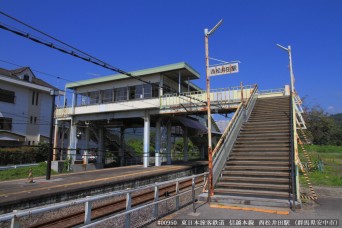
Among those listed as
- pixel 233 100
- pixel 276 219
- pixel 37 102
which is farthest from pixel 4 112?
pixel 276 219

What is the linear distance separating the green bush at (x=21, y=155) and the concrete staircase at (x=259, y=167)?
843 inches

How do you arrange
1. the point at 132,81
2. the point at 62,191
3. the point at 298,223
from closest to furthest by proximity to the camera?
the point at 298,223
the point at 62,191
the point at 132,81

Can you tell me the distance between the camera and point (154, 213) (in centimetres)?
767

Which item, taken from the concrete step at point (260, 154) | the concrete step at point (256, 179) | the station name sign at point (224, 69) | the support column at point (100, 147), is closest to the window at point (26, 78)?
the support column at point (100, 147)

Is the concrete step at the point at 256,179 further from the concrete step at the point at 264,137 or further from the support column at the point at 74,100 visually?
the support column at the point at 74,100

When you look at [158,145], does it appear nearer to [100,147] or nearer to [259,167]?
[100,147]

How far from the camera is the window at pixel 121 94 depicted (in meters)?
30.0

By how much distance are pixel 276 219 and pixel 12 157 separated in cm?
2884

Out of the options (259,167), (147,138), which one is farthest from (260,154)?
(147,138)

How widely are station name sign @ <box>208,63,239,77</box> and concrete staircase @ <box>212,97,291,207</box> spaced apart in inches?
144

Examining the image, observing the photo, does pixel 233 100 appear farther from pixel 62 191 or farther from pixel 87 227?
pixel 87 227

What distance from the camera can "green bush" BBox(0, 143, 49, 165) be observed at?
28259mm

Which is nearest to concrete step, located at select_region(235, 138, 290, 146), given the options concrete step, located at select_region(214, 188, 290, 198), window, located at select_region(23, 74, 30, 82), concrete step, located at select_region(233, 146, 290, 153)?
concrete step, located at select_region(233, 146, 290, 153)

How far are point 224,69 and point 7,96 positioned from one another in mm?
30687
